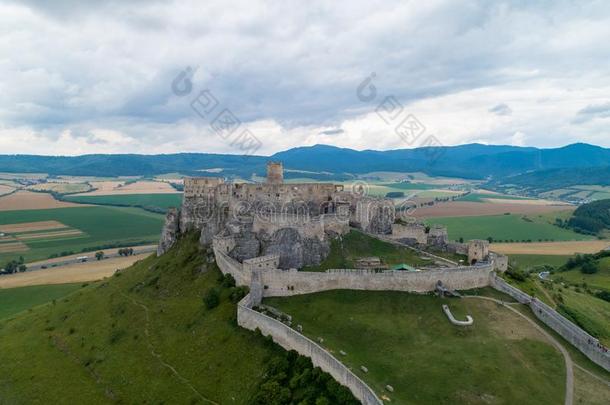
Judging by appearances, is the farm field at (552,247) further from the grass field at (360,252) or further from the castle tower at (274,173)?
the castle tower at (274,173)

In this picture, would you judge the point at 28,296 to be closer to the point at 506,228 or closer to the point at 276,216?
the point at 276,216

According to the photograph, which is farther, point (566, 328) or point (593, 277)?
point (593, 277)

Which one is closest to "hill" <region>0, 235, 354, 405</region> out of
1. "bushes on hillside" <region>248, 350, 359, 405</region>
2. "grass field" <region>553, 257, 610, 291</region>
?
"bushes on hillside" <region>248, 350, 359, 405</region>

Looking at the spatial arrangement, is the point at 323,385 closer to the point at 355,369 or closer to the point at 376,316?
the point at 355,369

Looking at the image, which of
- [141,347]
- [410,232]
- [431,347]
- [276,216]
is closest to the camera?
[431,347]

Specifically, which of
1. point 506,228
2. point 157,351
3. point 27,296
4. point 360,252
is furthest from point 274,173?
point 506,228

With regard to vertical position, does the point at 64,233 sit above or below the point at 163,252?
below

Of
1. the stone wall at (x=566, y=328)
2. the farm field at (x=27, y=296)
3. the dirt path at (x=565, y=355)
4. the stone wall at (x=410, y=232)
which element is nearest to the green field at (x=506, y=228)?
the stone wall at (x=410, y=232)

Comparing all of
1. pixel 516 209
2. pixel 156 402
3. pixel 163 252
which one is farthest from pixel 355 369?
pixel 516 209
